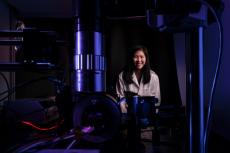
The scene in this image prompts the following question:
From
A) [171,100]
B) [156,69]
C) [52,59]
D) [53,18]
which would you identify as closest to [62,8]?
[53,18]

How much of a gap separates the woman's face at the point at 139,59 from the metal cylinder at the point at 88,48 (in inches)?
70.2

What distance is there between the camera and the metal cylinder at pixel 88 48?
18.2 inches

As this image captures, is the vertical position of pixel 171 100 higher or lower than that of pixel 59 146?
lower

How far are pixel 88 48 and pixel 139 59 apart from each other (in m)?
1.80

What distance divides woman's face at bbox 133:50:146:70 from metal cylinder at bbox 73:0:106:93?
178cm

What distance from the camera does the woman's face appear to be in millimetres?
2244

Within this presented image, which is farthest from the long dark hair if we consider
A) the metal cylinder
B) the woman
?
the metal cylinder

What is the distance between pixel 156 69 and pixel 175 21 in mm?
3219

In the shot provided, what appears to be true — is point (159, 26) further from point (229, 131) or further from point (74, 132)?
point (229, 131)

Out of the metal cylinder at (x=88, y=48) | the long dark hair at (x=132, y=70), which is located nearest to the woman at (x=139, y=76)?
the long dark hair at (x=132, y=70)

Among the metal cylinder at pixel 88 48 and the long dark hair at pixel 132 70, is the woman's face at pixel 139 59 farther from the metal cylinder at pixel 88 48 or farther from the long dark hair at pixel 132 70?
the metal cylinder at pixel 88 48

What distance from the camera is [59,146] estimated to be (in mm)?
459

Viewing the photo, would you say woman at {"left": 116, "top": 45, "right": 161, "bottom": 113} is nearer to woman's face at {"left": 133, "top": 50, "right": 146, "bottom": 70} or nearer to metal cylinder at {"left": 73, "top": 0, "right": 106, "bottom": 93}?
woman's face at {"left": 133, "top": 50, "right": 146, "bottom": 70}

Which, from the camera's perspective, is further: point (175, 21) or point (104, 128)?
point (104, 128)
